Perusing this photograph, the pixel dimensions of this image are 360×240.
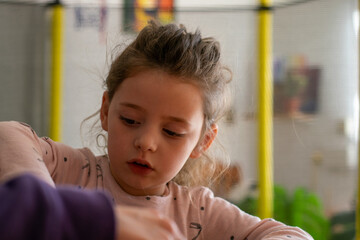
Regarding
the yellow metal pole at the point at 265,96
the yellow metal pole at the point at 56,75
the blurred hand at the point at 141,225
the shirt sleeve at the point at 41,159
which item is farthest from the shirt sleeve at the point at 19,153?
the yellow metal pole at the point at 265,96

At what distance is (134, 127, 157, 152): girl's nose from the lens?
2.68 feet

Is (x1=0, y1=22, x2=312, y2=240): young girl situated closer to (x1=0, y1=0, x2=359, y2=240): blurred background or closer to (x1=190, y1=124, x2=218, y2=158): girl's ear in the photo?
(x1=190, y1=124, x2=218, y2=158): girl's ear

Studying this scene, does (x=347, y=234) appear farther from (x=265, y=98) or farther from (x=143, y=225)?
(x=143, y=225)

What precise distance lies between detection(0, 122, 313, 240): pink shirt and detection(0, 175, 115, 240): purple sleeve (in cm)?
47

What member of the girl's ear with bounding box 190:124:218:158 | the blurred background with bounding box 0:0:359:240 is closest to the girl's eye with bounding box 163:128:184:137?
the girl's ear with bounding box 190:124:218:158

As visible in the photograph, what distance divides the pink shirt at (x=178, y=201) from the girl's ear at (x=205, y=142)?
0.08 metres

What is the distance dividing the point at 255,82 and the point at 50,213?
5.71 feet

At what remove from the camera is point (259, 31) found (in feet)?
6.69

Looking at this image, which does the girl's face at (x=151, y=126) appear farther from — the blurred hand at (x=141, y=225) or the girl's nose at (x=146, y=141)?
the blurred hand at (x=141, y=225)

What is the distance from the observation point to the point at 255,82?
6.71ft

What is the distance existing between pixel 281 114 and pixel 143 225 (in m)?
1.64

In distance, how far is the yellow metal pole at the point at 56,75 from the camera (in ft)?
6.66

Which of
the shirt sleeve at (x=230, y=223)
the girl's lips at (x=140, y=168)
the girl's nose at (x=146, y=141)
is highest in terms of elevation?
the girl's nose at (x=146, y=141)

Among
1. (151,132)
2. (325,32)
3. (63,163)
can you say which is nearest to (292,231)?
(151,132)
